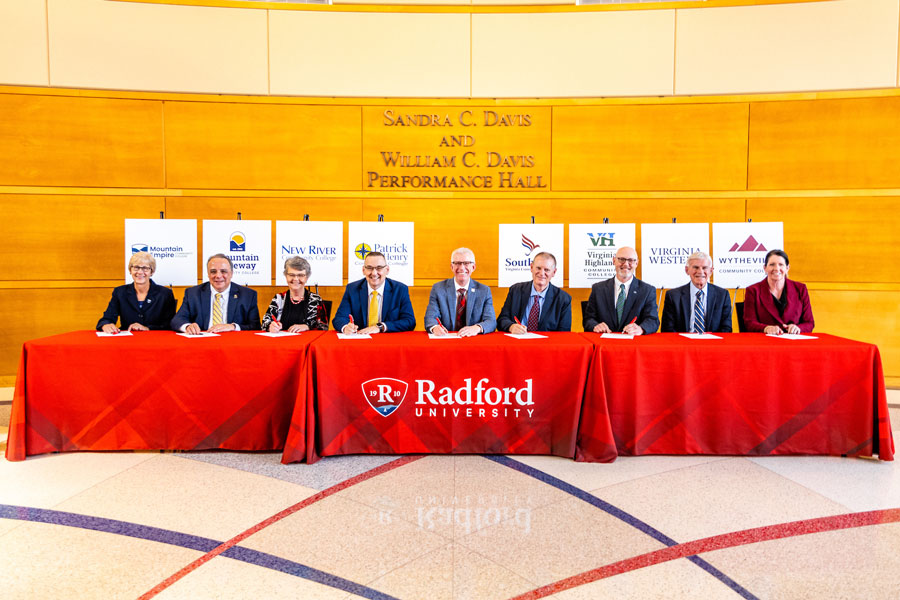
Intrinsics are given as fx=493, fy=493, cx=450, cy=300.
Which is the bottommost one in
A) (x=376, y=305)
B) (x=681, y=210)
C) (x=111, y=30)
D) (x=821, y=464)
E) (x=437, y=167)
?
(x=821, y=464)

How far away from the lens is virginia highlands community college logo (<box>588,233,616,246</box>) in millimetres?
4898

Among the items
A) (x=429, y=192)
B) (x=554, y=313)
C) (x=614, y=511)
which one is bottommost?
(x=614, y=511)

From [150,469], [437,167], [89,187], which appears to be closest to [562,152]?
[437,167]

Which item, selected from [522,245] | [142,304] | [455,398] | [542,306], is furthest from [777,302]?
[142,304]

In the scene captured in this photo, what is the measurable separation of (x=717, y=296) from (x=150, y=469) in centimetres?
412

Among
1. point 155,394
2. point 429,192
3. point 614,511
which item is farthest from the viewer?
point 429,192

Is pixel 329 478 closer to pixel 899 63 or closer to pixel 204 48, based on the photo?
pixel 204 48

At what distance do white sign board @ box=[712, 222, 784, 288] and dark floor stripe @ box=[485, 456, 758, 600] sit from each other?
10.5 feet

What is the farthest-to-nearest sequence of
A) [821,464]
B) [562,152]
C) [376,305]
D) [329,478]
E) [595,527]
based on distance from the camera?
[562,152], [376,305], [821,464], [329,478], [595,527]

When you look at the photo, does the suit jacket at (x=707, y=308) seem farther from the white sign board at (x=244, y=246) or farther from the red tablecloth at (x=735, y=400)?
the white sign board at (x=244, y=246)

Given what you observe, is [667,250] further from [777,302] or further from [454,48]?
[454,48]

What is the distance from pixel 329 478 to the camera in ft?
8.83

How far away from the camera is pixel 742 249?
15.7 feet

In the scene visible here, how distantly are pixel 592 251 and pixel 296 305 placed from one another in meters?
2.89
